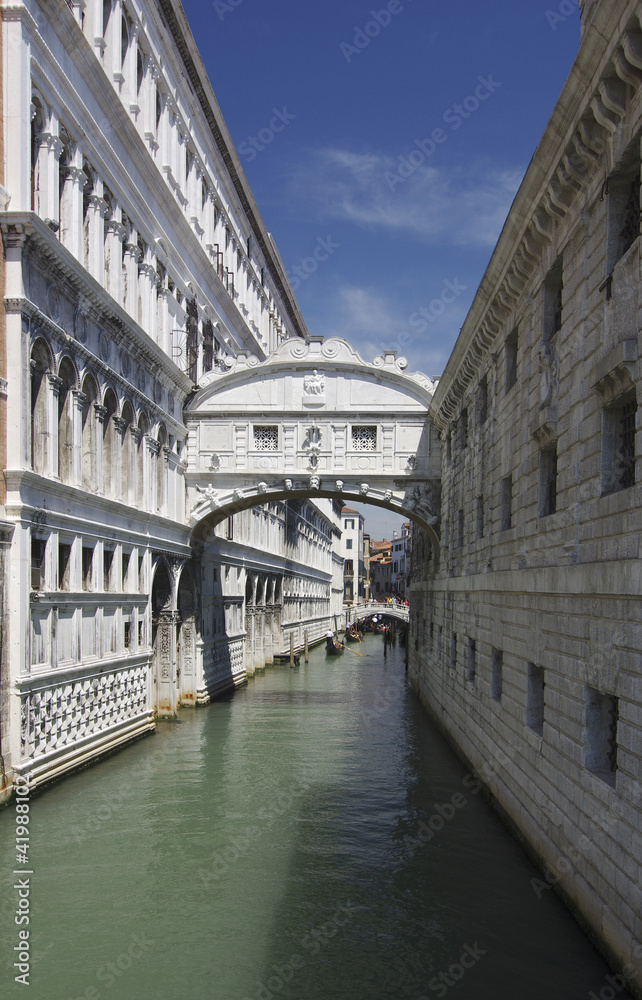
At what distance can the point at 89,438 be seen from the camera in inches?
637

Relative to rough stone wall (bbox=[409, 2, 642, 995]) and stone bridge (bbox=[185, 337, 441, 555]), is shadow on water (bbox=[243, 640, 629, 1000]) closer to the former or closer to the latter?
rough stone wall (bbox=[409, 2, 642, 995])

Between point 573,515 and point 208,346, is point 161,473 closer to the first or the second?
point 208,346

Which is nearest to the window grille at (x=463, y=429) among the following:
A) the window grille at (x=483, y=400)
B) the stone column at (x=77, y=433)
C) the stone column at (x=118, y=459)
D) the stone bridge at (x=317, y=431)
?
the window grille at (x=483, y=400)

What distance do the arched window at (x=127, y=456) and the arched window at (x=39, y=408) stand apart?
4.21 meters

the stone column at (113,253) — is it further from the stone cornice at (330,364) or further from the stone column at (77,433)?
the stone cornice at (330,364)

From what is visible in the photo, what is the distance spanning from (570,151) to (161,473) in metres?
13.5

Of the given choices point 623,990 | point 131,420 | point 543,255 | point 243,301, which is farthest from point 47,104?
point 243,301

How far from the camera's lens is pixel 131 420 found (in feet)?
61.1

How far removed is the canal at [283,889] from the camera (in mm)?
8070

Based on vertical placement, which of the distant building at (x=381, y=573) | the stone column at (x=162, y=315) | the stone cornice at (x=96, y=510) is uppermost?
the stone column at (x=162, y=315)

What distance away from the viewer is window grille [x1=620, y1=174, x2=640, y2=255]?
8.47 meters

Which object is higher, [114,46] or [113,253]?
[114,46]

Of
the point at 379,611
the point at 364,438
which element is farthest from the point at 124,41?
the point at 379,611

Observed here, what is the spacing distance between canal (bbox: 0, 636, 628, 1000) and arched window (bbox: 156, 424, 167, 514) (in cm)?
560
